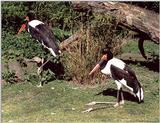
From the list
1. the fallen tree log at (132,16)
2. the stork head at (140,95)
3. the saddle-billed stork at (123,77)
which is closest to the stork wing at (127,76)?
the saddle-billed stork at (123,77)

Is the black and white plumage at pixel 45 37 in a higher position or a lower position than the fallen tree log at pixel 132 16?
lower

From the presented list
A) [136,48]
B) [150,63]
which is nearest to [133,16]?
[150,63]

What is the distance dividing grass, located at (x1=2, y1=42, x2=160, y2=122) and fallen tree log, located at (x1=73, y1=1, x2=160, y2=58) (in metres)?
0.94

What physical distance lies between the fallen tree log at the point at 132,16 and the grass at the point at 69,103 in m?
0.94

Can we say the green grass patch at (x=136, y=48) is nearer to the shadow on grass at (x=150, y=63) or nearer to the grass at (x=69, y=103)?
the shadow on grass at (x=150, y=63)

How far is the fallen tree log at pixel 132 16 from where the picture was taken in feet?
35.0

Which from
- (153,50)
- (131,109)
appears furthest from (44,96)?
(153,50)

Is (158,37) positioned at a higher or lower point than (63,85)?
higher

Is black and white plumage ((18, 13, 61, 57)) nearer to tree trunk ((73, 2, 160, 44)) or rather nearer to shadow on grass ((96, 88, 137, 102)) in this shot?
tree trunk ((73, 2, 160, 44))

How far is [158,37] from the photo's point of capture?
1058cm

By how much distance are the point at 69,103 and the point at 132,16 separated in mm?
2717

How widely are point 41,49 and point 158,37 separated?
3.58 metres

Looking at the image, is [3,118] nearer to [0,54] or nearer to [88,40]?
[88,40]

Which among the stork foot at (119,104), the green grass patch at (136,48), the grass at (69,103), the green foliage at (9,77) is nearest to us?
the grass at (69,103)
